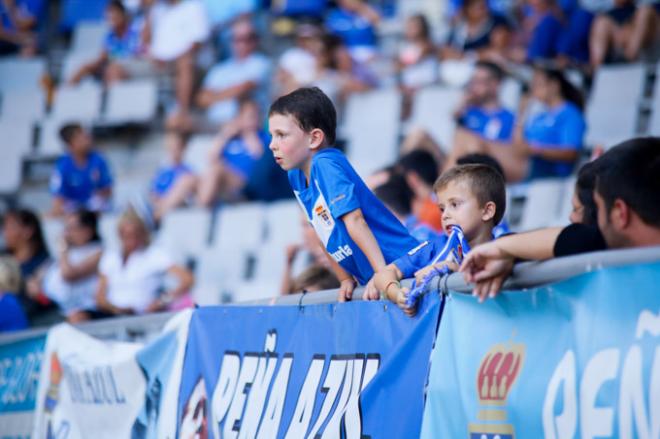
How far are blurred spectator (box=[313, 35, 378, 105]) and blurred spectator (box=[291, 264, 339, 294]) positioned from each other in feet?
17.5

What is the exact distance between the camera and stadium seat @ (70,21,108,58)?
14.2 m

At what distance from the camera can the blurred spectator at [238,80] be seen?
37.6 feet

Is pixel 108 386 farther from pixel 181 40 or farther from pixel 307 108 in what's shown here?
pixel 181 40

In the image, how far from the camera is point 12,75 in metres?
13.5

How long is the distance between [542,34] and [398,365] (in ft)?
22.0

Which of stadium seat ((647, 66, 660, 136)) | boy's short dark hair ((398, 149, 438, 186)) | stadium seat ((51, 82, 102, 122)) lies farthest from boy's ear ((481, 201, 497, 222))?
stadium seat ((51, 82, 102, 122))

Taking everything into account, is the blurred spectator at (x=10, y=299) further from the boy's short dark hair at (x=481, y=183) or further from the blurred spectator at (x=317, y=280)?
the boy's short dark hair at (x=481, y=183)

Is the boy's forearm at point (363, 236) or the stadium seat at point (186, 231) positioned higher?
the stadium seat at point (186, 231)

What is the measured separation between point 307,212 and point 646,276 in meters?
2.02

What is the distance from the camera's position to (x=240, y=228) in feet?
32.6

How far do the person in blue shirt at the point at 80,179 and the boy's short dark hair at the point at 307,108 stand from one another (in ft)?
24.6

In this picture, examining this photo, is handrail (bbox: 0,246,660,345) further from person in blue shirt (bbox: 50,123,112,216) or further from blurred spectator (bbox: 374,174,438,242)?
person in blue shirt (bbox: 50,123,112,216)

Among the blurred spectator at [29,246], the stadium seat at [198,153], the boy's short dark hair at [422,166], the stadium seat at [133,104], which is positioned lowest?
the boy's short dark hair at [422,166]

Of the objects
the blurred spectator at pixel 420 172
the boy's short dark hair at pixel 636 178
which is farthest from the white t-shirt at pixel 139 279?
the boy's short dark hair at pixel 636 178
